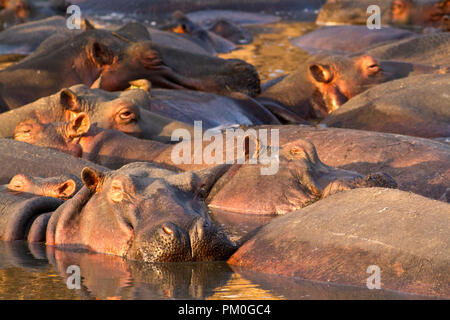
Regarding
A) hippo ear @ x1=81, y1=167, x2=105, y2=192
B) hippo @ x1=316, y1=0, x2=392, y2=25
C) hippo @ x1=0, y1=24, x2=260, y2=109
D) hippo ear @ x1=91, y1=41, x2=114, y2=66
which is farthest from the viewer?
hippo @ x1=316, y1=0, x2=392, y2=25

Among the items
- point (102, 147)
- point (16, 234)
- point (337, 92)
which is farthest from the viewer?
point (337, 92)

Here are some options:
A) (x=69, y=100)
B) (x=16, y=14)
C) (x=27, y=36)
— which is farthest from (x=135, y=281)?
(x=16, y=14)

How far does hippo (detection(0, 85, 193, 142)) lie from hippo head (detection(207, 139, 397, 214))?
1.69m

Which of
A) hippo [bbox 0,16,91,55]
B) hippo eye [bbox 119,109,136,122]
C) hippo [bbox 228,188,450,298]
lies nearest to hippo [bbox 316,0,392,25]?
hippo [bbox 0,16,91,55]

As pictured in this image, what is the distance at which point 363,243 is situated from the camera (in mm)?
3775

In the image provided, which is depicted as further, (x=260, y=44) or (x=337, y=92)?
(x=260, y=44)

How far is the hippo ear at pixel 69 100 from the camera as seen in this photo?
696cm

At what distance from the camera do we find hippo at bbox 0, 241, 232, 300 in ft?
12.0

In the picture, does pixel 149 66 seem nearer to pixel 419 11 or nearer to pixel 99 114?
pixel 99 114

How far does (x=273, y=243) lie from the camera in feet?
13.4

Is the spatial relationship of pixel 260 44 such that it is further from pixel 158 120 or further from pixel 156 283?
pixel 156 283

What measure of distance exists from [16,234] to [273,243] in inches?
49.7

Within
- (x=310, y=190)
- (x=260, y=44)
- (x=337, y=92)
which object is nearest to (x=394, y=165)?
(x=310, y=190)

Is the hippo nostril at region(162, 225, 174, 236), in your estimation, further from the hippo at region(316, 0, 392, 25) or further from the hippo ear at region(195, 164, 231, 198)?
the hippo at region(316, 0, 392, 25)
